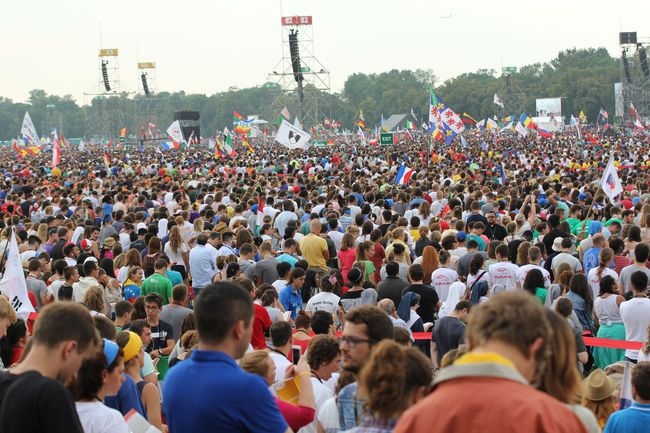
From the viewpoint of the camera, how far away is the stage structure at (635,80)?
7725 cm

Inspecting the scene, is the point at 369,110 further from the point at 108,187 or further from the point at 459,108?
the point at 108,187

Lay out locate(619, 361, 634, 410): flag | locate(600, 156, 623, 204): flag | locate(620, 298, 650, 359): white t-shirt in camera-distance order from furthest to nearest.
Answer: locate(600, 156, 623, 204): flag < locate(620, 298, 650, 359): white t-shirt < locate(619, 361, 634, 410): flag

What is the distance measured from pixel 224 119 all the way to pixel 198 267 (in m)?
157

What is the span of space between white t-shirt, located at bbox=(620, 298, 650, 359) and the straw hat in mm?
2777

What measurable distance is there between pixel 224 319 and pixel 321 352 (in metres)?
2.08

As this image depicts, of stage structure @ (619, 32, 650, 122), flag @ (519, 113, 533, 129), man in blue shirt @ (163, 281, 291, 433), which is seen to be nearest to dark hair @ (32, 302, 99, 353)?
man in blue shirt @ (163, 281, 291, 433)

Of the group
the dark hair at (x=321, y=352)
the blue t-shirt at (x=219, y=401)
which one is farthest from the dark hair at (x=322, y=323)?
the blue t-shirt at (x=219, y=401)

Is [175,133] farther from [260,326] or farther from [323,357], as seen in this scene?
[323,357]

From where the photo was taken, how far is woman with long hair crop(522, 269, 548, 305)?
930 centimetres

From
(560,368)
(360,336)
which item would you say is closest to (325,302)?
(360,336)

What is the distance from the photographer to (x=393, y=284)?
10023 mm

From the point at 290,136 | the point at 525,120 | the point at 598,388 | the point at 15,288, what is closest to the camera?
the point at 598,388

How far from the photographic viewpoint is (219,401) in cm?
385

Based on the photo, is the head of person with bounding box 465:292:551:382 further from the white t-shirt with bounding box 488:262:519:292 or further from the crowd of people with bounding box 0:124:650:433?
the white t-shirt with bounding box 488:262:519:292
